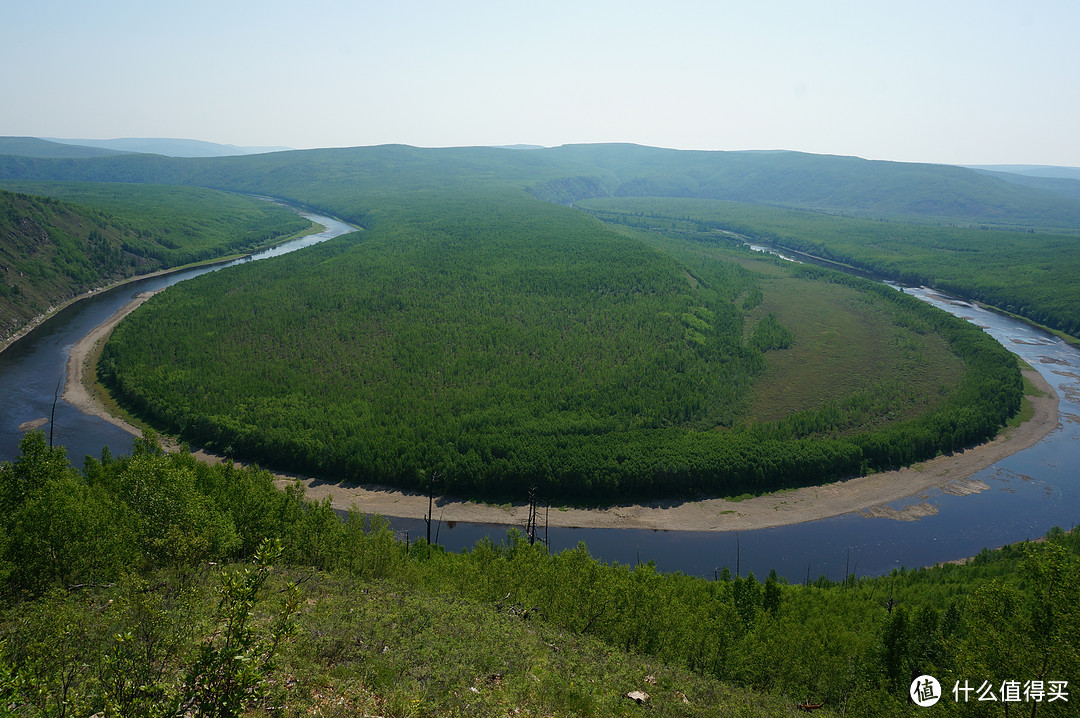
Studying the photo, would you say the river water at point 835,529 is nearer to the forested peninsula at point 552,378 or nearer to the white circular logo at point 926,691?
the forested peninsula at point 552,378

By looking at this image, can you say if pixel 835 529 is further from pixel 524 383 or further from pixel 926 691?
pixel 524 383

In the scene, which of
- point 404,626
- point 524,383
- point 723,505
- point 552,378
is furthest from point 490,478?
point 404,626

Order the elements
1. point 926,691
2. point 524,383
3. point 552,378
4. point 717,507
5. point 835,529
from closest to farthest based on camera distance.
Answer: point 926,691, point 835,529, point 717,507, point 524,383, point 552,378

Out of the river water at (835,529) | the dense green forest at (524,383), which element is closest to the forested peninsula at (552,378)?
the dense green forest at (524,383)

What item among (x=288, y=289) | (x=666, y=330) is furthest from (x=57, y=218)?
(x=666, y=330)

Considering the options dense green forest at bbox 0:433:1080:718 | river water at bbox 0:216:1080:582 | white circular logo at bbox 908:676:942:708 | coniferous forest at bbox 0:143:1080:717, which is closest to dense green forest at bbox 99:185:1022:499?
coniferous forest at bbox 0:143:1080:717

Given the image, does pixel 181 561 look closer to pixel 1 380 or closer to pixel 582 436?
pixel 582 436

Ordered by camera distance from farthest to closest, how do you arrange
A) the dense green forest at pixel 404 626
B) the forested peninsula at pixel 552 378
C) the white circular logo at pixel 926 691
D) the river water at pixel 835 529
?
1. the forested peninsula at pixel 552 378
2. the river water at pixel 835 529
3. the white circular logo at pixel 926 691
4. the dense green forest at pixel 404 626
